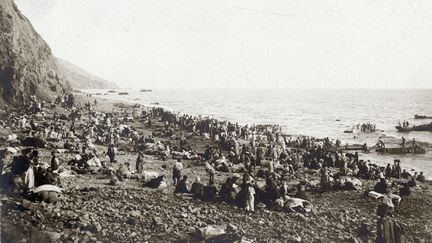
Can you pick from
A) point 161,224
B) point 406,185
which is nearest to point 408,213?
point 406,185

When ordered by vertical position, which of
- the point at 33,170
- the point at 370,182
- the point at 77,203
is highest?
the point at 33,170

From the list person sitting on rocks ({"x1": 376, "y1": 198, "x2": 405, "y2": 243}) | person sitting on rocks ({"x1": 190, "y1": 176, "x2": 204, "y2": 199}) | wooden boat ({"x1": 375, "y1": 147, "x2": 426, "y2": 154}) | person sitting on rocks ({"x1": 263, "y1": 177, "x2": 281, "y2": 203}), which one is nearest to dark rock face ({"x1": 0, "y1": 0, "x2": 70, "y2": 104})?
person sitting on rocks ({"x1": 190, "y1": 176, "x2": 204, "y2": 199})

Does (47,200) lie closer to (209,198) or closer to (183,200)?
(183,200)

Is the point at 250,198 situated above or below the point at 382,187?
above

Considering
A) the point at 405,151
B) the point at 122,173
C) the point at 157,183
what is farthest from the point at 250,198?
the point at 405,151

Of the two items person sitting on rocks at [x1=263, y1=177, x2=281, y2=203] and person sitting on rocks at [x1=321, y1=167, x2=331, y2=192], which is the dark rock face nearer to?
person sitting on rocks at [x1=263, y1=177, x2=281, y2=203]

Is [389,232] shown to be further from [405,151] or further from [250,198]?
[405,151]

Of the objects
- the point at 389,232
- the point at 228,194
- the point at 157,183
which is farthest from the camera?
the point at 157,183

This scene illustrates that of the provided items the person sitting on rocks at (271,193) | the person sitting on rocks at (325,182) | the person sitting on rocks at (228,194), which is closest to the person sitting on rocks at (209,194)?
the person sitting on rocks at (228,194)

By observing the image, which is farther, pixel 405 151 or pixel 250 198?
pixel 405 151
